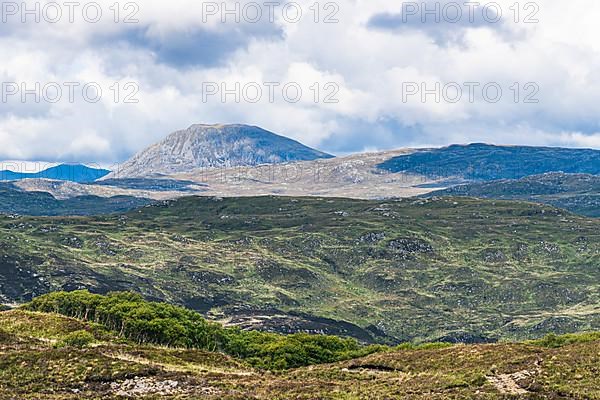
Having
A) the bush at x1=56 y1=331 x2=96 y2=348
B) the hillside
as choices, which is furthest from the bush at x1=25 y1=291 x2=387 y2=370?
the hillside

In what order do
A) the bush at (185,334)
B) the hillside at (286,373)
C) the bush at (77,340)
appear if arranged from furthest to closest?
the bush at (185,334)
the bush at (77,340)
the hillside at (286,373)

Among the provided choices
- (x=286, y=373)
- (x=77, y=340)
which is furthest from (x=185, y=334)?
(x=286, y=373)

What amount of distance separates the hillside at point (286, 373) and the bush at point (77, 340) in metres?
0.14

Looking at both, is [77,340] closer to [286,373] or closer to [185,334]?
[286,373]

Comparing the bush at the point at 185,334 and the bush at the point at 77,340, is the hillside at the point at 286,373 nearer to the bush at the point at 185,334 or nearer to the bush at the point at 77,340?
the bush at the point at 77,340

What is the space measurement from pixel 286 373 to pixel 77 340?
31.1 m

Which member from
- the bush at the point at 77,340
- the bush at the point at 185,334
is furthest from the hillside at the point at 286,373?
Result: the bush at the point at 185,334

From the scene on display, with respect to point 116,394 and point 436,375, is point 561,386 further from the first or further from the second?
point 116,394

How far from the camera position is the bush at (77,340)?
313 ft

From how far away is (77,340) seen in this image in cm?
9675

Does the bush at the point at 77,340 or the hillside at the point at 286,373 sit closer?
the hillside at the point at 286,373

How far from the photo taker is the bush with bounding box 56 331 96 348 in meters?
95.5

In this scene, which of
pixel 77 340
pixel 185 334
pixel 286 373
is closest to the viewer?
pixel 286 373

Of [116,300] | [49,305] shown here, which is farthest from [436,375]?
[49,305]
